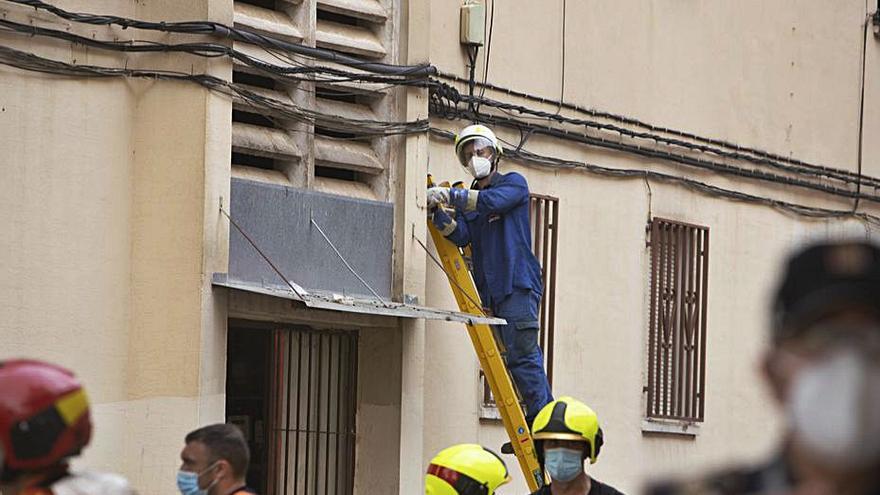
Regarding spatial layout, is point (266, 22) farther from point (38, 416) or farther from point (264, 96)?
point (38, 416)

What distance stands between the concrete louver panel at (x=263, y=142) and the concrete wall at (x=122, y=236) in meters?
0.31

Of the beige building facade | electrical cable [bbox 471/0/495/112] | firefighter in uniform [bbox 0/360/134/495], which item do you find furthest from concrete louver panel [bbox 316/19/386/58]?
firefighter in uniform [bbox 0/360/134/495]

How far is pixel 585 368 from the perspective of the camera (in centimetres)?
1553

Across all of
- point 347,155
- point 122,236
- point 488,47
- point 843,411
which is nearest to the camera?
point 843,411

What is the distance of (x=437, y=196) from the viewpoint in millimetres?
13180

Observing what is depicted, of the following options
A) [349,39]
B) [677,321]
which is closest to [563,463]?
[349,39]

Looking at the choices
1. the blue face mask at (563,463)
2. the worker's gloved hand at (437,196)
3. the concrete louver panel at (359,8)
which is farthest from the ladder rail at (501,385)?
the blue face mask at (563,463)

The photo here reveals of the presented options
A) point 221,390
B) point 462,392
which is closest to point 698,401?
point 462,392

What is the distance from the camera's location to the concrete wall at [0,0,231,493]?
1130 centimetres

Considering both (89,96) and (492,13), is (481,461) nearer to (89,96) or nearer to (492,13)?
(89,96)

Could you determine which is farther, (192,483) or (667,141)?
(667,141)

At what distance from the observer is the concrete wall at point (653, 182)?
14.7 meters

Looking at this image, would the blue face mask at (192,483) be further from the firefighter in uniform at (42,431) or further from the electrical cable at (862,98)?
the electrical cable at (862,98)

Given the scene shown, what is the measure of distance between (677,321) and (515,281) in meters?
4.06
